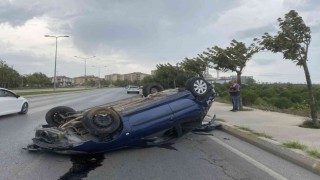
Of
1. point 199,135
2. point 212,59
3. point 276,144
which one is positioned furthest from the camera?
point 212,59

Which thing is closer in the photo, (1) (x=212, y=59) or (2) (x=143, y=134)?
(2) (x=143, y=134)

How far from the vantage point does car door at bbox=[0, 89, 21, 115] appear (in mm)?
18944

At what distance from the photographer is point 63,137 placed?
8.34m

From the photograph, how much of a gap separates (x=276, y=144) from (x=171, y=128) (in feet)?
7.58

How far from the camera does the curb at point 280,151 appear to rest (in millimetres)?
7656

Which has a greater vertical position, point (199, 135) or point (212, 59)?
point (212, 59)

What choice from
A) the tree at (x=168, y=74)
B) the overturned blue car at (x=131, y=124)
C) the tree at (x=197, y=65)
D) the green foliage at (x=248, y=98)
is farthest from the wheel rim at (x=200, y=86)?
the tree at (x=168, y=74)

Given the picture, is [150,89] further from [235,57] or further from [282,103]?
[282,103]

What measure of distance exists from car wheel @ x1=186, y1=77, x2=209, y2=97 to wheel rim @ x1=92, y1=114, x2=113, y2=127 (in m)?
2.31

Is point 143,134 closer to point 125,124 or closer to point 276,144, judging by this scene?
point 125,124

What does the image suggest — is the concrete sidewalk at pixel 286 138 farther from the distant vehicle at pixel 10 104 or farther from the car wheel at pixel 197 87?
the distant vehicle at pixel 10 104

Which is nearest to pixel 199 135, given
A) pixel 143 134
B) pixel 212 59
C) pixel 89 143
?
pixel 143 134

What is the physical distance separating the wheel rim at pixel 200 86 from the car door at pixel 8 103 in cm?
1127

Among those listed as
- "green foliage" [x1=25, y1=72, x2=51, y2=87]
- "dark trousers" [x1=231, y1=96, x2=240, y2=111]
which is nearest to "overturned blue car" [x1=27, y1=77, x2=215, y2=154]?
"dark trousers" [x1=231, y1=96, x2=240, y2=111]
